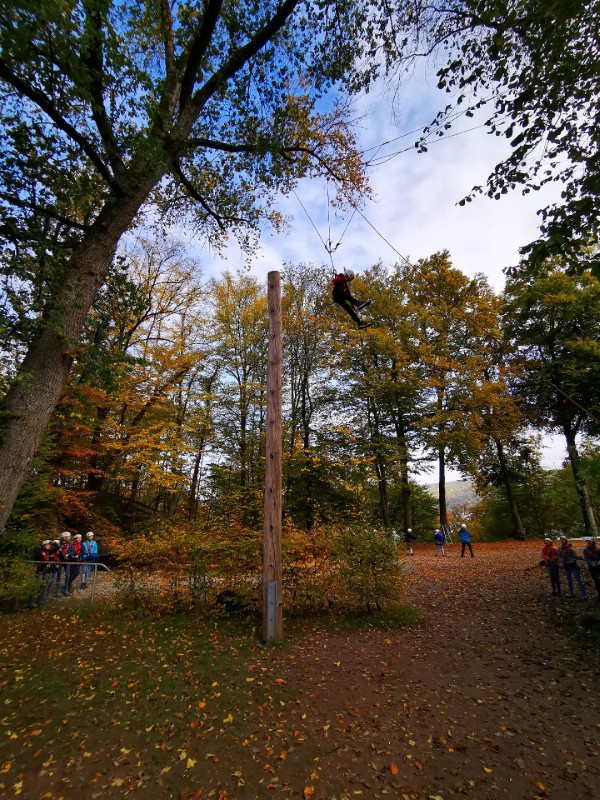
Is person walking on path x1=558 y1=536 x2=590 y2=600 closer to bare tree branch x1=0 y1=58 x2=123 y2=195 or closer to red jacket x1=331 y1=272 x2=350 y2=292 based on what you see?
red jacket x1=331 y1=272 x2=350 y2=292

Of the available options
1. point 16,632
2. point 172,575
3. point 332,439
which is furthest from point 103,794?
point 332,439

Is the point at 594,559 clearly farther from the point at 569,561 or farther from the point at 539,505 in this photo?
the point at 539,505

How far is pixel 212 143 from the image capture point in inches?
260

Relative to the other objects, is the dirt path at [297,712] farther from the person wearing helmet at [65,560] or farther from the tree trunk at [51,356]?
the tree trunk at [51,356]

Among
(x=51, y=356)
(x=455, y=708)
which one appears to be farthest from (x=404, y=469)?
(x=51, y=356)

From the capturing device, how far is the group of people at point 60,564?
8.51 metres

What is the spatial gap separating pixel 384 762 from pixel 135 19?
920cm

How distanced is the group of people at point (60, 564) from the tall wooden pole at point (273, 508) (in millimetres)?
4672

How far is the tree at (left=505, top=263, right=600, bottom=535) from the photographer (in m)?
17.0

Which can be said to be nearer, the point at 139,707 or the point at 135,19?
the point at 139,707

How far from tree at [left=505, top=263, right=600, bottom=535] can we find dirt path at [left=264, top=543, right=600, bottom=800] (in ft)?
43.0

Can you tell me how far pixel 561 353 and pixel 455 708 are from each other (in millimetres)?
20928

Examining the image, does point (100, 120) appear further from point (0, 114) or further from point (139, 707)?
point (139, 707)

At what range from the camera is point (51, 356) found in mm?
4148
